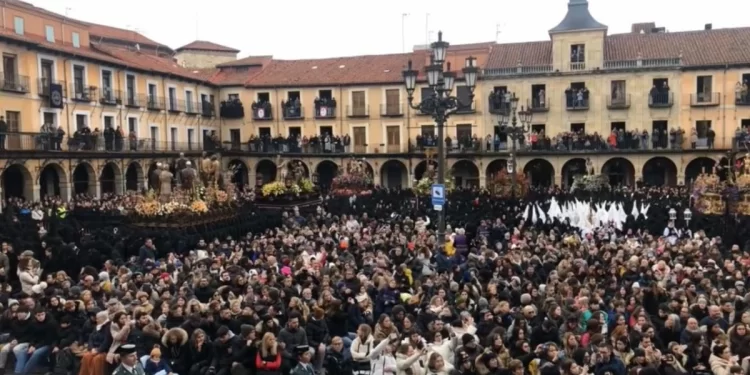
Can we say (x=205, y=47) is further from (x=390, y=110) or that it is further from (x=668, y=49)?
(x=668, y=49)

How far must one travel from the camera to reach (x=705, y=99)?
40375 mm

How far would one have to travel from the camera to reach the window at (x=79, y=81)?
1419 inches

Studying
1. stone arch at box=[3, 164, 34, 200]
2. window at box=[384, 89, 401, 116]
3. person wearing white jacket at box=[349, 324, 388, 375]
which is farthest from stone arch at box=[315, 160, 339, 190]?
person wearing white jacket at box=[349, 324, 388, 375]

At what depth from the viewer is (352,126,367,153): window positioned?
46.8 meters

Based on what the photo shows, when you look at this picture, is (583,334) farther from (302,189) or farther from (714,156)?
(714,156)

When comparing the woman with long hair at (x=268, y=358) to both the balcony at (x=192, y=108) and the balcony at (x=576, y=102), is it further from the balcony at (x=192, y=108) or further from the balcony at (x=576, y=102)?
the balcony at (x=192, y=108)

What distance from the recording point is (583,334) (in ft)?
31.3

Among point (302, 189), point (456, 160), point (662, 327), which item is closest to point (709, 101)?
point (456, 160)

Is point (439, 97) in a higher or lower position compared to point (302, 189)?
higher

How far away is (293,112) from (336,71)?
159 inches

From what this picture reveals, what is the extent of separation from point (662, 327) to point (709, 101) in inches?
1352

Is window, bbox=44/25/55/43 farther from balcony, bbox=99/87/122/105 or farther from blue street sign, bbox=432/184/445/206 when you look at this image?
blue street sign, bbox=432/184/445/206

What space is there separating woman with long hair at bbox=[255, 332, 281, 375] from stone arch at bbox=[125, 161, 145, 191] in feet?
107

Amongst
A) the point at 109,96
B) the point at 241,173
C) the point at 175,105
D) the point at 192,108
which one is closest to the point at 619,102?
the point at 241,173
